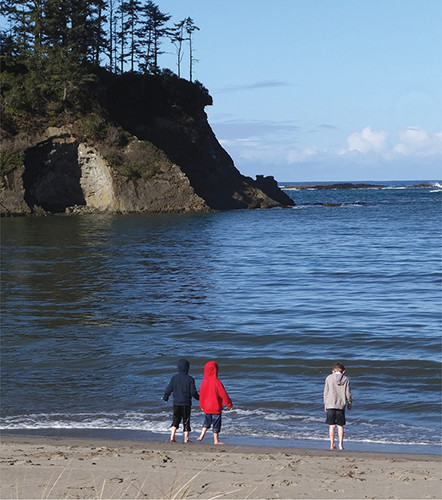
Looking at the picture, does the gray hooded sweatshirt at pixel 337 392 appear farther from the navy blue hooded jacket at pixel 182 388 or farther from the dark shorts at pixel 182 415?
→ the dark shorts at pixel 182 415

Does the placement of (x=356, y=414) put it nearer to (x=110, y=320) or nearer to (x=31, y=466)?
(x=31, y=466)

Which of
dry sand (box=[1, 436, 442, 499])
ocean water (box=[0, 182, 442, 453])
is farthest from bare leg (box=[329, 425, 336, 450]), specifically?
ocean water (box=[0, 182, 442, 453])

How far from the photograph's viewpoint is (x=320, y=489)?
8531 millimetres

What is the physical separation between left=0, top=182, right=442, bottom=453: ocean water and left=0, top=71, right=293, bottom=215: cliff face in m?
28.0

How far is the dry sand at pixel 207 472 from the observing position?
327 inches

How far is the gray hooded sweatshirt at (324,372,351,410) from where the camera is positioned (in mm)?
11422

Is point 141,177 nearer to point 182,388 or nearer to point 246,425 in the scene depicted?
point 246,425

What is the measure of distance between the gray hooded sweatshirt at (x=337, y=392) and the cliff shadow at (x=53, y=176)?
6254cm

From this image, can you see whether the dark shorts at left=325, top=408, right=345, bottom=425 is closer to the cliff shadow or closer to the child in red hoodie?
the child in red hoodie

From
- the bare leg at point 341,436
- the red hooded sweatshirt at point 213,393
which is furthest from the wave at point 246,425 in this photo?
the red hooded sweatshirt at point 213,393

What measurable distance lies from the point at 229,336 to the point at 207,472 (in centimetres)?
1130

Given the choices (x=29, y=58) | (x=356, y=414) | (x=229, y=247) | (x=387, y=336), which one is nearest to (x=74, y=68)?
(x=29, y=58)

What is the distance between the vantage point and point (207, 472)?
923 cm

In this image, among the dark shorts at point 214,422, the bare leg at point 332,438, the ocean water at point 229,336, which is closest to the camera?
the bare leg at point 332,438
